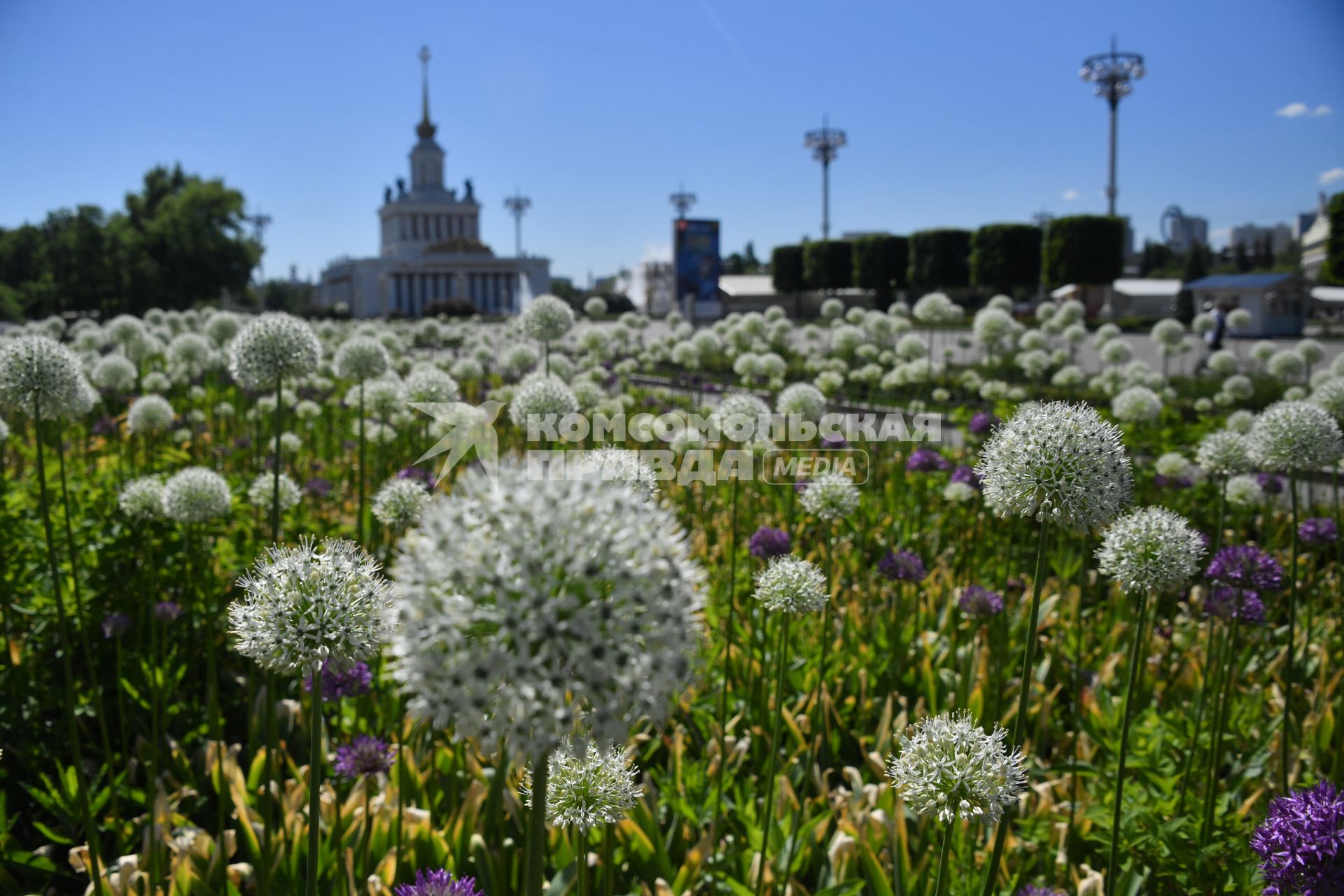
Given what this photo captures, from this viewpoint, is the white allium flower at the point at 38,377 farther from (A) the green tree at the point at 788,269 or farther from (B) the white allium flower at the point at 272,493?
(A) the green tree at the point at 788,269

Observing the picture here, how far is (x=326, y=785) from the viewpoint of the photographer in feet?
12.3

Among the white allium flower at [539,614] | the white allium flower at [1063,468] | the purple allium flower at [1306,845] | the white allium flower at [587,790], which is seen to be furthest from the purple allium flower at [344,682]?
the purple allium flower at [1306,845]

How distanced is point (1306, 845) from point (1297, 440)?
240cm

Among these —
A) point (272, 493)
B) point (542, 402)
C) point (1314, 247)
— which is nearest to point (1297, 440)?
point (542, 402)

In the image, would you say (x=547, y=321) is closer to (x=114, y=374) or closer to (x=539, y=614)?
(x=114, y=374)

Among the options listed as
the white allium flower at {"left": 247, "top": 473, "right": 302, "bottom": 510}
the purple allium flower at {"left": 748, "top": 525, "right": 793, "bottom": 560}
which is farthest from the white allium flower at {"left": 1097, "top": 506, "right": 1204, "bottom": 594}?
the white allium flower at {"left": 247, "top": 473, "right": 302, "bottom": 510}

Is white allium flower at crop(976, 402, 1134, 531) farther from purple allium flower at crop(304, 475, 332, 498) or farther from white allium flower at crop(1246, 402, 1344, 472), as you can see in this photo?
purple allium flower at crop(304, 475, 332, 498)

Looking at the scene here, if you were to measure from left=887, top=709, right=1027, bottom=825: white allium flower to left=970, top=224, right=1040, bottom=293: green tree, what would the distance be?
172 feet

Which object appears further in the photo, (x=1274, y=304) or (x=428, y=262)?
(x=428, y=262)

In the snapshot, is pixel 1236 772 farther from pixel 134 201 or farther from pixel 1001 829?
pixel 134 201

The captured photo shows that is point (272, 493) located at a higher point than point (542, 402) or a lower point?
lower

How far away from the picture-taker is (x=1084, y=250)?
47.1 metres

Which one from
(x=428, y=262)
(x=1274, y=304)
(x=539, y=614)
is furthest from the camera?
(x=428, y=262)

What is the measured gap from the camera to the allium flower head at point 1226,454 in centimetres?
423
